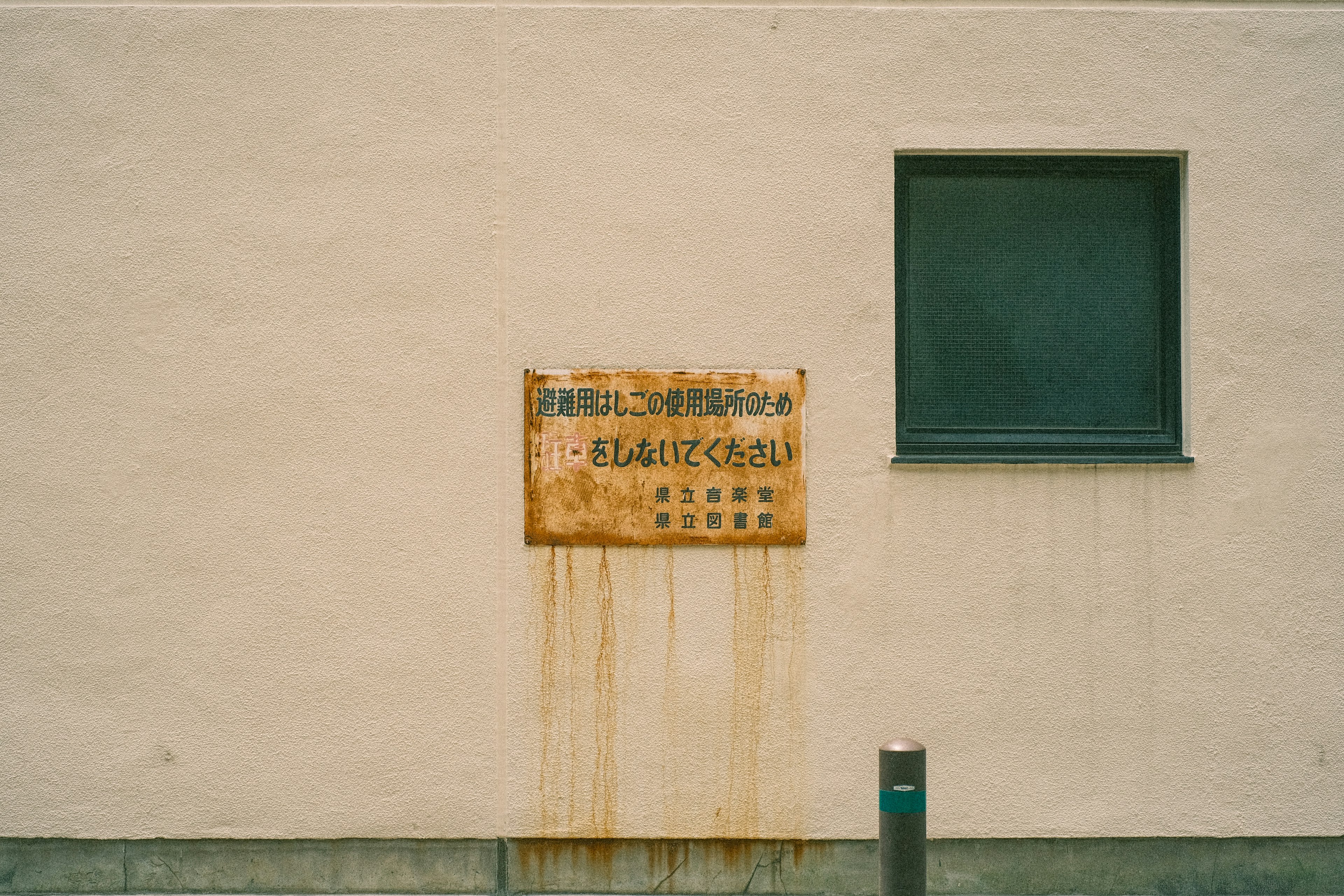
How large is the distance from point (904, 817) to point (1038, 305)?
8.98 feet

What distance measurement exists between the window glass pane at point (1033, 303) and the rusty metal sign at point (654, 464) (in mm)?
751

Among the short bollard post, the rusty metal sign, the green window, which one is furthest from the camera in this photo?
the green window

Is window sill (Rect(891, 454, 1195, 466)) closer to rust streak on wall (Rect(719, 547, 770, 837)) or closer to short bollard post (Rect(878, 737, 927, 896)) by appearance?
rust streak on wall (Rect(719, 547, 770, 837))

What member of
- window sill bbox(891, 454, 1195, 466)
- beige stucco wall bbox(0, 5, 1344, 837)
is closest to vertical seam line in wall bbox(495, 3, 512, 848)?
beige stucco wall bbox(0, 5, 1344, 837)

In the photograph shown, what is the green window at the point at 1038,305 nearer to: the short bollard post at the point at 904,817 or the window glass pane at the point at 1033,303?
the window glass pane at the point at 1033,303

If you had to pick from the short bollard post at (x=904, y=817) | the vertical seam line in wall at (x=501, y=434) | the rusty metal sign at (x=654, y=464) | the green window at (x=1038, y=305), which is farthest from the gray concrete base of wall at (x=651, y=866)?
the green window at (x=1038, y=305)

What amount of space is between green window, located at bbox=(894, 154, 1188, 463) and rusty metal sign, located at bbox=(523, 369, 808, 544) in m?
0.67

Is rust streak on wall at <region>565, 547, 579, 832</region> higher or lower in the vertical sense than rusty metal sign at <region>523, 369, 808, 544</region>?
lower

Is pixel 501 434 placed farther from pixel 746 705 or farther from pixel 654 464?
pixel 746 705

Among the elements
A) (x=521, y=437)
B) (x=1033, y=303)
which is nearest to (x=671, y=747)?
(x=521, y=437)

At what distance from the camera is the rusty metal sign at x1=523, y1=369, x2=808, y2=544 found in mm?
4719

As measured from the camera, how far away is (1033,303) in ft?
16.2

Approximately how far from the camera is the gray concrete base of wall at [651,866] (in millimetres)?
4730

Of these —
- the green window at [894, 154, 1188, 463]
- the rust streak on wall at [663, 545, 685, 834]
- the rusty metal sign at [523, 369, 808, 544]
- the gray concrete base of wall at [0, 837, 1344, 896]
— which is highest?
the green window at [894, 154, 1188, 463]
